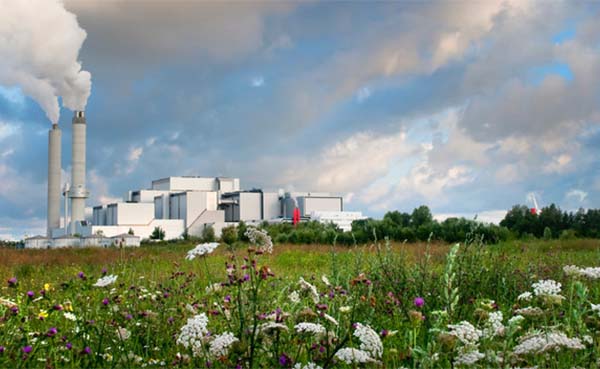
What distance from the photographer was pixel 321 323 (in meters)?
3.40

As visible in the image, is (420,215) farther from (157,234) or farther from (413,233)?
(157,234)

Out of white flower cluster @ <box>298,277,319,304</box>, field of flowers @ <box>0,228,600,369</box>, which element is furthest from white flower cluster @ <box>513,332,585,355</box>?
white flower cluster @ <box>298,277,319,304</box>

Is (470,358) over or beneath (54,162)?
beneath

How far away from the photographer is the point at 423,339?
12.2ft

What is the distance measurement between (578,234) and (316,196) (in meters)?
56.9

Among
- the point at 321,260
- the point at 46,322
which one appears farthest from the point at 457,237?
the point at 46,322

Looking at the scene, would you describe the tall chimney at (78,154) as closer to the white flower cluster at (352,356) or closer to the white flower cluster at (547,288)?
the white flower cluster at (547,288)

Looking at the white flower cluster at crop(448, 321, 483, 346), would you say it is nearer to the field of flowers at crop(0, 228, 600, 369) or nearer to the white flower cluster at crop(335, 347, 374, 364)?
the field of flowers at crop(0, 228, 600, 369)

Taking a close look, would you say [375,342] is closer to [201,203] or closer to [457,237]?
[457,237]

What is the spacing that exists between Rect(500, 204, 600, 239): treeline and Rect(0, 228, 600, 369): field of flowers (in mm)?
21898

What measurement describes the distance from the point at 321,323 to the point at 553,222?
28252 mm

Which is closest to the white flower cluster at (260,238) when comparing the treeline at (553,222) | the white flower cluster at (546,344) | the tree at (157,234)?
the white flower cluster at (546,344)

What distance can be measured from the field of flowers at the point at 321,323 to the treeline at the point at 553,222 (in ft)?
71.8

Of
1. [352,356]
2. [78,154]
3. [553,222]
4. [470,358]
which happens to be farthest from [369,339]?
[78,154]
